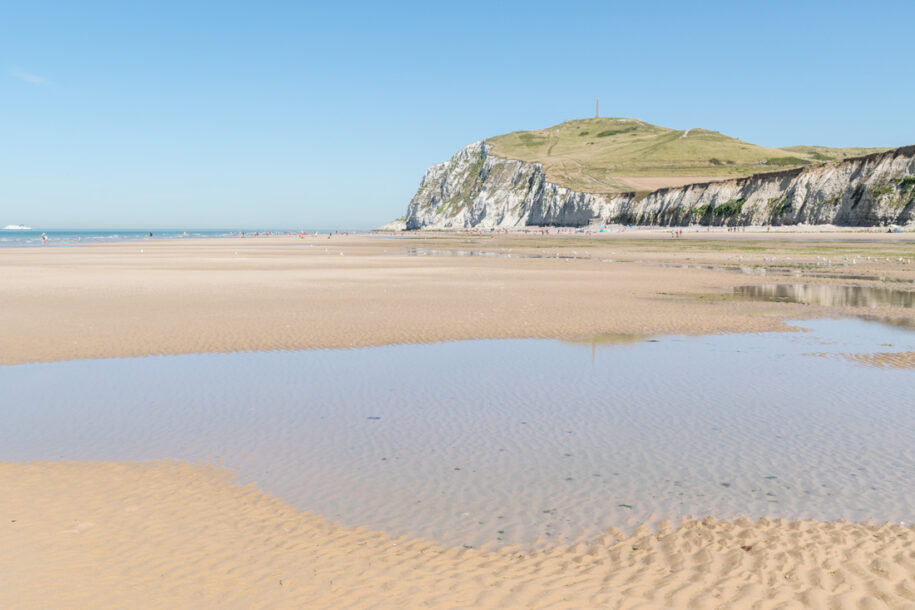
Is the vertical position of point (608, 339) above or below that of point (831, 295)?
below

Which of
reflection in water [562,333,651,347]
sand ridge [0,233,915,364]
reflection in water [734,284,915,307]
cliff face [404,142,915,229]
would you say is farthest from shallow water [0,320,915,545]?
cliff face [404,142,915,229]

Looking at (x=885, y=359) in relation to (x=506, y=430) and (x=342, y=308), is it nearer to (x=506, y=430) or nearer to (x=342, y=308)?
(x=506, y=430)

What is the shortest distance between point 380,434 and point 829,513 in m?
5.98

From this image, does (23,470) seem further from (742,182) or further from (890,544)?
(742,182)

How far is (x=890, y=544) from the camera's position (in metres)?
6.32

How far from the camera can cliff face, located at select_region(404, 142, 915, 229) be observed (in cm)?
7669

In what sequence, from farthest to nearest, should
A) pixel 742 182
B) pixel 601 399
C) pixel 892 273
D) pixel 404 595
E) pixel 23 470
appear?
pixel 742 182
pixel 892 273
pixel 601 399
pixel 23 470
pixel 404 595

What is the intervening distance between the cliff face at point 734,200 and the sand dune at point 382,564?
272 ft

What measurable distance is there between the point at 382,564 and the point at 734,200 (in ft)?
355

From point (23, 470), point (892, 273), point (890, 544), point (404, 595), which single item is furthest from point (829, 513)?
point (892, 273)

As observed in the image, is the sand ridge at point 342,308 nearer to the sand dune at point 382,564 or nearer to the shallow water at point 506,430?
the shallow water at point 506,430

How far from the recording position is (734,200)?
102688 mm

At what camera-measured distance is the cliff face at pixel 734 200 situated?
76.7 m

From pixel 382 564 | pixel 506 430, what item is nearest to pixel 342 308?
pixel 506 430
